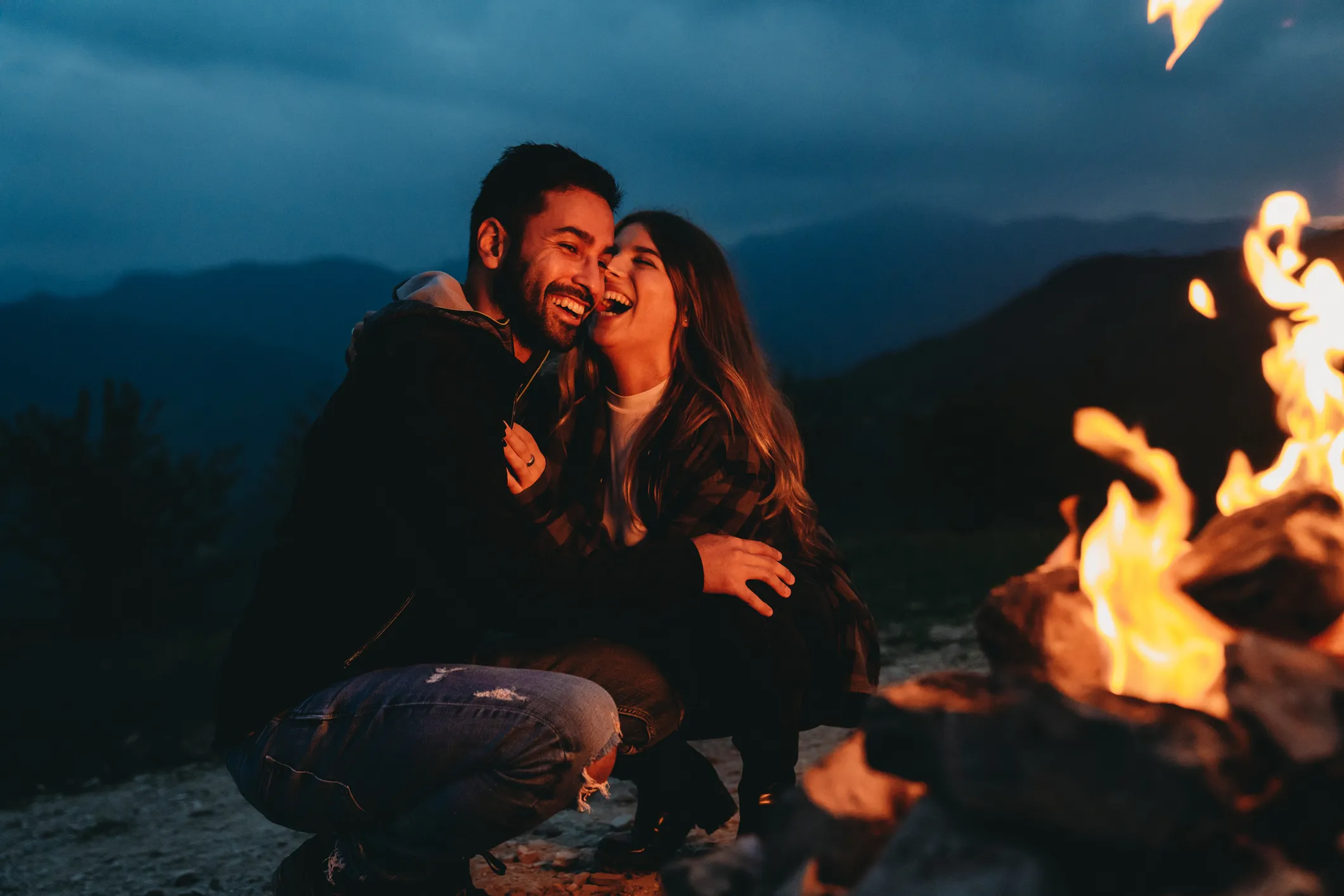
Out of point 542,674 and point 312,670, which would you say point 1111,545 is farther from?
point 312,670

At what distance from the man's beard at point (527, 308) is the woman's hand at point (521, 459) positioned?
301 millimetres

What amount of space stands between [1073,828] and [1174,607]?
78 centimetres

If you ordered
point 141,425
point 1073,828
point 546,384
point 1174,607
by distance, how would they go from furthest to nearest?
point 141,425 < point 546,384 < point 1174,607 < point 1073,828

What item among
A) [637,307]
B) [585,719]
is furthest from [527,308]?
[585,719]

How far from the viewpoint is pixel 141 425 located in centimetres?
1505

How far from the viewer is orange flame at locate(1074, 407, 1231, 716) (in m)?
2.00

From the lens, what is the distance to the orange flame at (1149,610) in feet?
6.55

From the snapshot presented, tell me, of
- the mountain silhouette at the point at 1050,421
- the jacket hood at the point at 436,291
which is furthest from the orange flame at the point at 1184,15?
the mountain silhouette at the point at 1050,421

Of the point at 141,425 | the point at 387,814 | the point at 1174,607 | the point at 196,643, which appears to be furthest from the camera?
the point at 141,425

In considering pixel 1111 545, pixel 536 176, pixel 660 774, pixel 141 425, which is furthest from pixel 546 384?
pixel 141 425

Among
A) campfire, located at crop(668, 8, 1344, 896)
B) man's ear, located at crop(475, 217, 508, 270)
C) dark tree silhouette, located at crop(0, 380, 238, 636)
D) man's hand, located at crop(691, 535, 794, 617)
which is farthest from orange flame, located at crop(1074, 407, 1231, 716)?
dark tree silhouette, located at crop(0, 380, 238, 636)

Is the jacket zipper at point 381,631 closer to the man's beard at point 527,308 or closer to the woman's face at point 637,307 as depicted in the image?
the man's beard at point 527,308

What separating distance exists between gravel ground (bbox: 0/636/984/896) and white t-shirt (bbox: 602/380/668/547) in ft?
3.68

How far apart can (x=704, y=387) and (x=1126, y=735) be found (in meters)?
2.25
